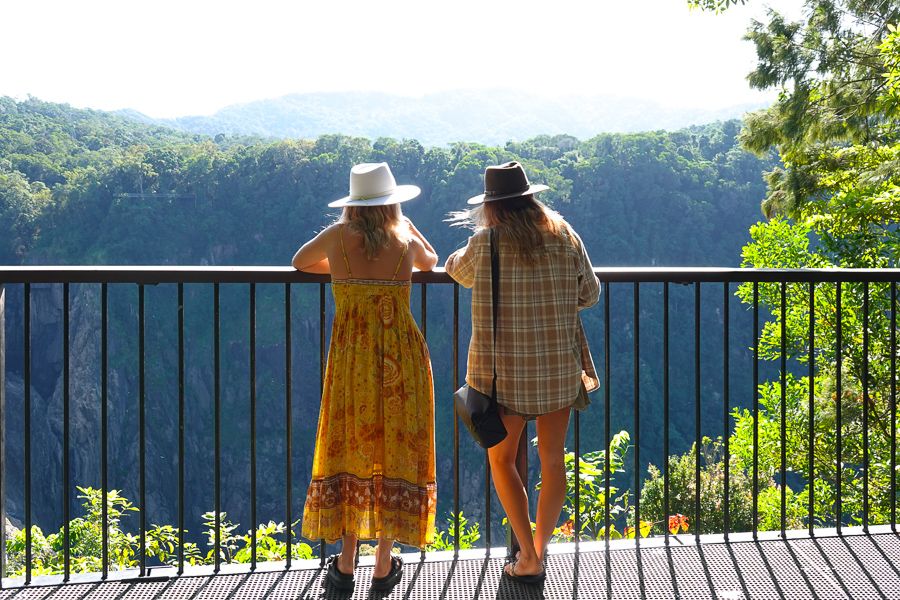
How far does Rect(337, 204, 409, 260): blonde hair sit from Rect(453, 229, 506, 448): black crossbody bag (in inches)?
10.9

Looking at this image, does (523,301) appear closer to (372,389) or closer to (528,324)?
(528,324)

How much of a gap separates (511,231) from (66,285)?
1.34 metres

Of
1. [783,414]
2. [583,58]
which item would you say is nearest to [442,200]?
[783,414]

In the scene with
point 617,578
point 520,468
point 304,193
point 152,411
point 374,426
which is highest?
point 304,193

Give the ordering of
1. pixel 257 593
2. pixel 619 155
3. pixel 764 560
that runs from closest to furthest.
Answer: pixel 257 593 < pixel 764 560 < pixel 619 155

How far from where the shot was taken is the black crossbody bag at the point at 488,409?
7.50 feet

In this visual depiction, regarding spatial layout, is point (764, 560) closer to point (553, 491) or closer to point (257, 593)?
point (553, 491)

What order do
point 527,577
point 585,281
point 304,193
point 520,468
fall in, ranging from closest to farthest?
point 585,281 < point 527,577 < point 520,468 < point 304,193

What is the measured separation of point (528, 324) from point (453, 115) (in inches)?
6297

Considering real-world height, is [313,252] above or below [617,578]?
above

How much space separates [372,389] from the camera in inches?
93.2

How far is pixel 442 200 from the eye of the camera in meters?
52.4

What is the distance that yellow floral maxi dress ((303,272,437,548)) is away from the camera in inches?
92.9

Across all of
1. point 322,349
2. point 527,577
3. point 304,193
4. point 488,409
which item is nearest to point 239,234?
point 304,193
